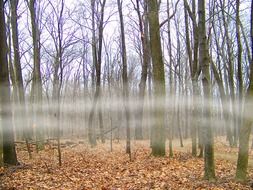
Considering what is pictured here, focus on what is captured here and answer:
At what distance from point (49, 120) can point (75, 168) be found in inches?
1259

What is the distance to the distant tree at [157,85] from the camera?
1341 centimetres

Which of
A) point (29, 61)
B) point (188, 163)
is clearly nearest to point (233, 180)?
point (188, 163)

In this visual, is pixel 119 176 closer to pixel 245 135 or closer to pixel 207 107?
pixel 207 107

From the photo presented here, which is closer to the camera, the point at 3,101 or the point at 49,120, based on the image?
the point at 3,101

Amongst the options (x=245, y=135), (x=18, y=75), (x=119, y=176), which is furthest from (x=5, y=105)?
(x=18, y=75)

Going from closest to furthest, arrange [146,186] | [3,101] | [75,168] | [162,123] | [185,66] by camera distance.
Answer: [146,186], [3,101], [75,168], [162,123], [185,66]

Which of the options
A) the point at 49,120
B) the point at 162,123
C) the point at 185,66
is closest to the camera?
the point at 162,123

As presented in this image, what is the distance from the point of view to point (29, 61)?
32438mm

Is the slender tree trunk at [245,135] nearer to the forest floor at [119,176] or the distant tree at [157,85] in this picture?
the forest floor at [119,176]

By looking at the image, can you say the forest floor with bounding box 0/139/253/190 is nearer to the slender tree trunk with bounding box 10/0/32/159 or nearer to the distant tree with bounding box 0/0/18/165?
the distant tree with bounding box 0/0/18/165

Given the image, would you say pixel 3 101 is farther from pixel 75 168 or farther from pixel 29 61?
pixel 29 61

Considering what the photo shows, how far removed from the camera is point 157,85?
13.5 meters

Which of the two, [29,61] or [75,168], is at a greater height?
[29,61]

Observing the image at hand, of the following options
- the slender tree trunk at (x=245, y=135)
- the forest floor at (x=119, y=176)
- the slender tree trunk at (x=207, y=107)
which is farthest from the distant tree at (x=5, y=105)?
the slender tree trunk at (x=245, y=135)
